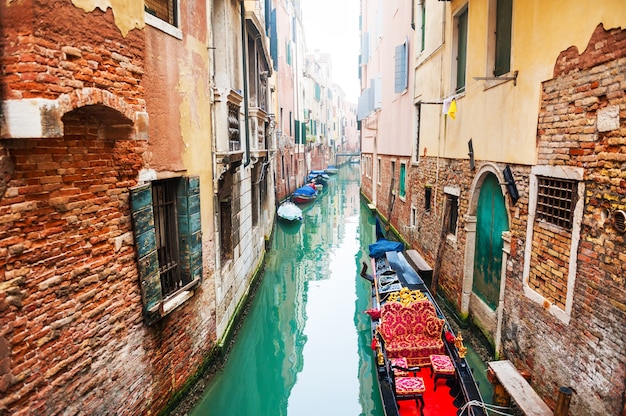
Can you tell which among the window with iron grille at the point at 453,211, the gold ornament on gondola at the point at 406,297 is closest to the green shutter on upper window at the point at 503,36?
the window with iron grille at the point at 453,211

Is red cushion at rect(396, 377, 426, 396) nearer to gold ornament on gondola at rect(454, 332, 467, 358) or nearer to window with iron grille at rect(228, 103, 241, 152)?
gold ornament on gondola at rect(454, 332, 467, 358)

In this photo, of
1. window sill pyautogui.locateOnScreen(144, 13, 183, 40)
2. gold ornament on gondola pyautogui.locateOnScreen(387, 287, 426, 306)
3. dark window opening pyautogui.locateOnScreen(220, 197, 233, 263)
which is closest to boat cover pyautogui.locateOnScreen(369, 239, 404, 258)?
gold ornament on gondola pyautogui.locateOnScreen(387, 287, 426, 306)

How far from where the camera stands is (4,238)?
2611 millimetres

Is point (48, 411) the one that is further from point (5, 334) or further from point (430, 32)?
point (430, 32)

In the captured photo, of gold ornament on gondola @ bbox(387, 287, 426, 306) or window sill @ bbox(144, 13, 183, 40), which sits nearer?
window sill @ bbox(144, 13, 183, 40)

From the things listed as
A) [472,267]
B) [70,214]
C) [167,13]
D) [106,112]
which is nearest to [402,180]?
[472,267]

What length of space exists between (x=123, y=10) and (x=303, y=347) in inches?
234

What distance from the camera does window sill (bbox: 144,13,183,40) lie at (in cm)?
414

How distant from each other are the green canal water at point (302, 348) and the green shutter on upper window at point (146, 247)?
1811 mm

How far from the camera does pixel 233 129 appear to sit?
6.88 meters

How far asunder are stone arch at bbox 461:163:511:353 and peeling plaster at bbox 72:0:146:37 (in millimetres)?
4674

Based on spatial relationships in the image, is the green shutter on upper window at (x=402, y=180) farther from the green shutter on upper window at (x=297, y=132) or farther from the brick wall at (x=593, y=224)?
the green shutter on upper window at (x=297, y=132)

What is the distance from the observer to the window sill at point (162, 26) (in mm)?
4141

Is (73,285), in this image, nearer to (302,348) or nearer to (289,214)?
(302,348)
